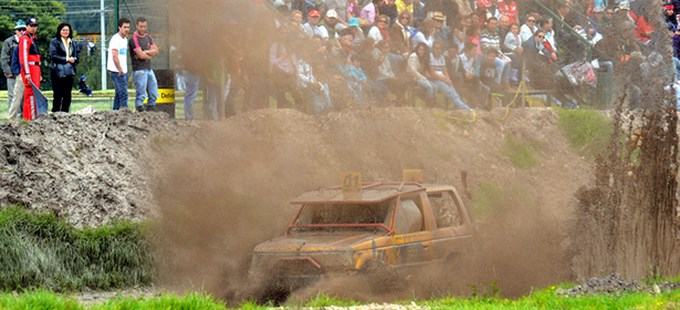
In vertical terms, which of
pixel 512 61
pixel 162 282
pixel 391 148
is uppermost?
pixel 512 61

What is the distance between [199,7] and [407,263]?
6.45 metres

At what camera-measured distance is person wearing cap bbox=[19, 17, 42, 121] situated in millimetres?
19266

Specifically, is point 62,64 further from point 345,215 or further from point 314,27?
point 345,215

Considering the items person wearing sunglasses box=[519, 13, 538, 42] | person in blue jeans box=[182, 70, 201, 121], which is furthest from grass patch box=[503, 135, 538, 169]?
person in blue jeans box=[182, 70, 201, 121]

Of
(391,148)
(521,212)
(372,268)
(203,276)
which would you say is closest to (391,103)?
(391,148)

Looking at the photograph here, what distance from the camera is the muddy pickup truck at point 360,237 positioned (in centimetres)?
1399

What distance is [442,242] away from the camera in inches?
607

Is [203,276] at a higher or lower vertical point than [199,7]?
lower

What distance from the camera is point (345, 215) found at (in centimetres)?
1523

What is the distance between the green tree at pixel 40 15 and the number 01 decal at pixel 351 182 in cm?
833

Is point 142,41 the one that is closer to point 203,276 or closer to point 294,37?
point 294,37

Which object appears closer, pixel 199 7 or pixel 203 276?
pixel 203 276

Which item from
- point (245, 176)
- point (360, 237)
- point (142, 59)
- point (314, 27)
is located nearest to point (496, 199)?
point (314, 27)

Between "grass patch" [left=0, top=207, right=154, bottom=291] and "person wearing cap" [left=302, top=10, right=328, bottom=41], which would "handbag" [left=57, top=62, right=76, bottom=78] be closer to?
"grass patch" [left=0, top=207, right=154, bottom=291]
